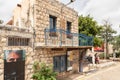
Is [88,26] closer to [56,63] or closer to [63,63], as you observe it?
[63,63]

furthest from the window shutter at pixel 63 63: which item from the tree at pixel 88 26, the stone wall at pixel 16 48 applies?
the tree at pixel 88 26

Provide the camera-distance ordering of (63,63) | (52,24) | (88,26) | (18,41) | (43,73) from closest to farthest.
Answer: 1. (18,41)
2. (43,73)
3. (52,24)
4. (63,63)
5. (88,26)

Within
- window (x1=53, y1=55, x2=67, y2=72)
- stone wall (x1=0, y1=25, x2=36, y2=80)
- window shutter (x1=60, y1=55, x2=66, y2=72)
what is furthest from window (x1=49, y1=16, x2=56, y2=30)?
stone wall (x1=0, y1=25, x2=36, y2=80)

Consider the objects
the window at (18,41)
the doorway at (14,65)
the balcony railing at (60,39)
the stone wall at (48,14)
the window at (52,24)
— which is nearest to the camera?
the doorway at (14,65)

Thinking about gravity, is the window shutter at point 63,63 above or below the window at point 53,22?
below

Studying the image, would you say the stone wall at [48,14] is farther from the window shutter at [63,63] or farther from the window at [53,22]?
the window shutter at [63,63]

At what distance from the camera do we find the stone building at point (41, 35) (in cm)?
1083

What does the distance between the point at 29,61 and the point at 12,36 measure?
208cm

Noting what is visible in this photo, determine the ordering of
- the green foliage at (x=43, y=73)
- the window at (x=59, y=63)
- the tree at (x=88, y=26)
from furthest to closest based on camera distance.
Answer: the tree at (x=88, y=26) → the window at (x=59, y=63) → the green foliage at (x=43, y=73)

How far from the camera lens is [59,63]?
15289 mm

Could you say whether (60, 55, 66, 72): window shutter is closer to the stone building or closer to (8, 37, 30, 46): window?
the stone building

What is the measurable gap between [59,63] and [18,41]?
5.29m

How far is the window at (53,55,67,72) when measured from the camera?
14727 millimetres

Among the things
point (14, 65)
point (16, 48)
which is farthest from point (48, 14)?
point (14, 65)
